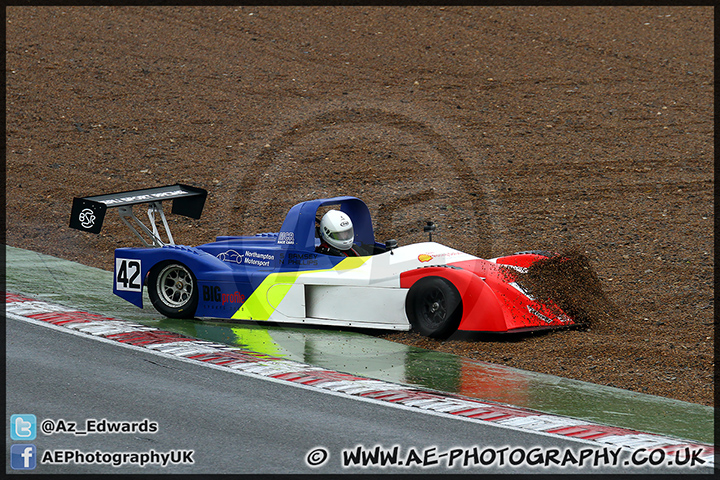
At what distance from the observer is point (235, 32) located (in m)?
29.0

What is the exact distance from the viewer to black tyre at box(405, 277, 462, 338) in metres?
10.2

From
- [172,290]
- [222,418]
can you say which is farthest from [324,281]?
[222,418]

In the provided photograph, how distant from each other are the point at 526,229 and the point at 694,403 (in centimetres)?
805

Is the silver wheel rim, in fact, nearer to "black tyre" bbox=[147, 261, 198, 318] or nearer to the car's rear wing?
"black tyre" bbox=[147, 261, 198, 318]

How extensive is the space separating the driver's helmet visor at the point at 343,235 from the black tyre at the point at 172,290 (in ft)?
6.42

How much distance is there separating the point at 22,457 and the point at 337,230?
4970mm

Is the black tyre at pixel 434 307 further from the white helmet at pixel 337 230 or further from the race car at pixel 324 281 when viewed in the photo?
the white helmet at pixel 337 230

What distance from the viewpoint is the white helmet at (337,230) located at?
11.0 m

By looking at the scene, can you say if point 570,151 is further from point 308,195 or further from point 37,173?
point 37,173

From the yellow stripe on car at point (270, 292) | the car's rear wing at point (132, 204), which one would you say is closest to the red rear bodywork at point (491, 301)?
the yellow stripe on car at point (270, 292)

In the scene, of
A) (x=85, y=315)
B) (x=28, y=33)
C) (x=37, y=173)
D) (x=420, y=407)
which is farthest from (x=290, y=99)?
(x=420, y=407)

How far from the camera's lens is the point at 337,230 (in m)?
11.0

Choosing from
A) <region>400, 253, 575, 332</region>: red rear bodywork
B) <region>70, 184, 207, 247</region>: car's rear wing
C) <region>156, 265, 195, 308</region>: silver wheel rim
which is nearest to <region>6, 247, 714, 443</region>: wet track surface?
<region>156, 265, 195, 308</region>: silver wheel rim

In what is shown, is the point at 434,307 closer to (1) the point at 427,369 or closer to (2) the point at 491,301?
(2) the point at 491,301
